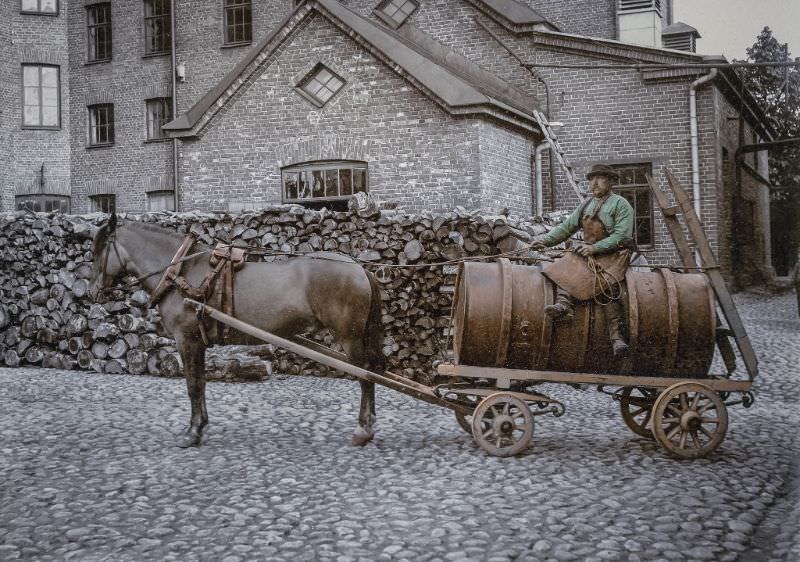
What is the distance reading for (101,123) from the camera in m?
25.5

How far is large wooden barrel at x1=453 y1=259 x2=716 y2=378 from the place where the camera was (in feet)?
19.9

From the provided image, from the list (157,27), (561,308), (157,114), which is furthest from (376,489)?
(157,27)

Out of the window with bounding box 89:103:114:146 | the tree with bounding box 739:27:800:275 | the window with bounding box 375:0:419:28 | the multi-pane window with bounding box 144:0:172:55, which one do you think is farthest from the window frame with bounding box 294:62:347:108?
the window with bounding box 89:103:114:146

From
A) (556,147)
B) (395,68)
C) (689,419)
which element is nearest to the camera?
(689,419)

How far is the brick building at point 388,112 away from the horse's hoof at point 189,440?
9.13 metres

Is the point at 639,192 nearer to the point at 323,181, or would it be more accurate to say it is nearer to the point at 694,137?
the point at 694,137

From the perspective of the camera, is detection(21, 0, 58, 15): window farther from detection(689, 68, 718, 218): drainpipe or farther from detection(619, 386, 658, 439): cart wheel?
detection(619, 386, 658, 439): cart wheel

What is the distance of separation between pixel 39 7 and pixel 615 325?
972 inches

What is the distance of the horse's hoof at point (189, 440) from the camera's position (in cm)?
657

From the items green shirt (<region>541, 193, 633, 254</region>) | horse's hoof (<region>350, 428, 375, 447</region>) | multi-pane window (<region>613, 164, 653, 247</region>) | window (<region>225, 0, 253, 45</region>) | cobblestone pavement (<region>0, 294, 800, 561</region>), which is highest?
window (<region>225, 0, 253, 45</region>)

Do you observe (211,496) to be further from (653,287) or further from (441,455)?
(653,287)

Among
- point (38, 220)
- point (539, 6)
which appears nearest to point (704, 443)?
point (38, 220)

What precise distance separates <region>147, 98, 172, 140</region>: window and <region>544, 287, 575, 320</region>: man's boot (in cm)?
2111

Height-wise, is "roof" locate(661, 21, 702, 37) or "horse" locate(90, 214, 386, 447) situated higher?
"roof" locate(661, 21, 702, 37)
